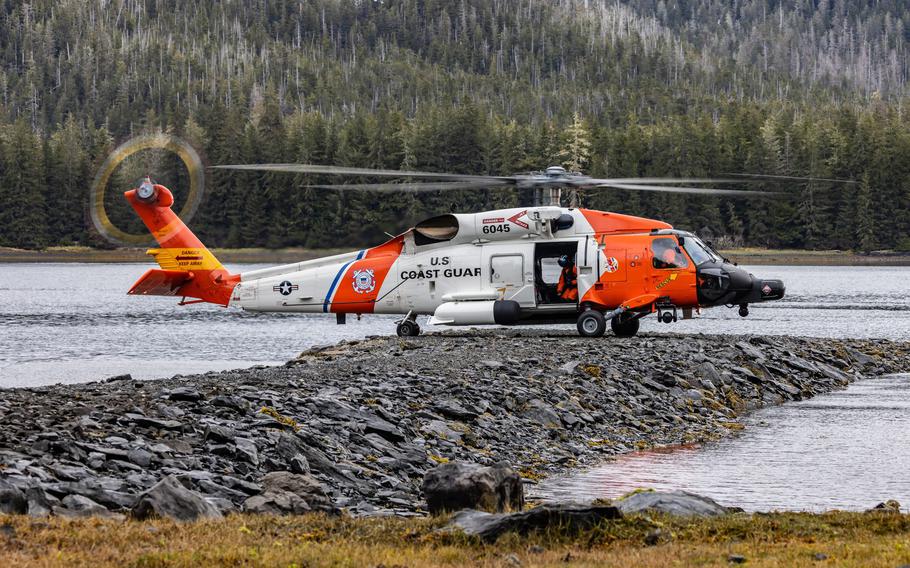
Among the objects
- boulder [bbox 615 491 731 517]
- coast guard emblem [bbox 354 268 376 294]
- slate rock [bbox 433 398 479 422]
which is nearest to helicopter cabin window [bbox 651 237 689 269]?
coast guard emblem [bbox 354 268 376 294]

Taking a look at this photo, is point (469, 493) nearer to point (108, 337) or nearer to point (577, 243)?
point (577, 243)

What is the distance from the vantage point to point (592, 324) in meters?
31.0

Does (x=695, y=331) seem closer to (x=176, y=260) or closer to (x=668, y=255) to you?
(x=668, y=255)

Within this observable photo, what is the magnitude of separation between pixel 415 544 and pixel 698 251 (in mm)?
21223

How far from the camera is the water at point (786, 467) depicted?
1609 cm

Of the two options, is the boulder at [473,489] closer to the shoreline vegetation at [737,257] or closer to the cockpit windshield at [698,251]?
the cockpit windshield at [698,251]

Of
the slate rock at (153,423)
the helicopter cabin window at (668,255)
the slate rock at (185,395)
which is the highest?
the helicopter cabin window at (668,255)

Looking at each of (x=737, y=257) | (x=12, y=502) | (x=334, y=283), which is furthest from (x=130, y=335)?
(x=737, y=257)

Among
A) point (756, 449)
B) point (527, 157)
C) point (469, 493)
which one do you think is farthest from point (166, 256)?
point (527, 157)

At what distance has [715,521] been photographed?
12.0m

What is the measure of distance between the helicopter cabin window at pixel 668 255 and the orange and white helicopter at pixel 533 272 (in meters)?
0.02

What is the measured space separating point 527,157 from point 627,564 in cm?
12872

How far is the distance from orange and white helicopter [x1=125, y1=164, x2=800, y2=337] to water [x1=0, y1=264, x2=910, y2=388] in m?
4.32

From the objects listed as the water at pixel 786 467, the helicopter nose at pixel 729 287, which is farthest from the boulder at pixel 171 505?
the helicopter nose at pixel 729 287
